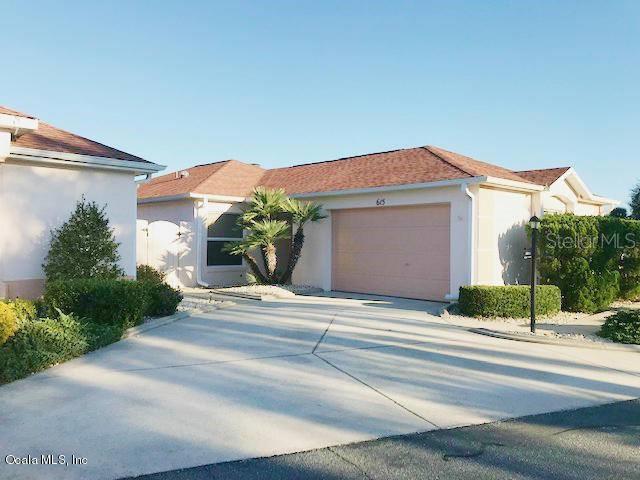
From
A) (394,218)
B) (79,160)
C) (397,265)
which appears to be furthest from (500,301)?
(79,160)

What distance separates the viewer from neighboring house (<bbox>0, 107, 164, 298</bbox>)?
10.7m

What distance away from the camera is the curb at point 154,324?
29.7ft

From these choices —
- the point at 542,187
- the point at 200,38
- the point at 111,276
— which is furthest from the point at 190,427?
the point at 200,38

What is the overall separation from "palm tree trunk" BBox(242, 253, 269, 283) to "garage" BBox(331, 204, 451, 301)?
241 centimetres

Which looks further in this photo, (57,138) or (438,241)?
(438,241)

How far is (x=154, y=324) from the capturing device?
984cm

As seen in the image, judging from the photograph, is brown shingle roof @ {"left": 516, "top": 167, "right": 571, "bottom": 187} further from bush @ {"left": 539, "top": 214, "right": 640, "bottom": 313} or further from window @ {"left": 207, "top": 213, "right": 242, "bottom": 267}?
window @ {"left": 207, "top": 213, "right": 242, "bottom": 267}

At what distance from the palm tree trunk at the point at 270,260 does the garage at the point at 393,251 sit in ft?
6.27

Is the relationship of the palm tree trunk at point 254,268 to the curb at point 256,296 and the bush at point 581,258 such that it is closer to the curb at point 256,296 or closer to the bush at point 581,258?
the curb at point 256,296

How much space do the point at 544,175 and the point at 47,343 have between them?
14.4m

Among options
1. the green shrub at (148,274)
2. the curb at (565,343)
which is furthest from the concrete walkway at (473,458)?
the green shrub at (148,274)

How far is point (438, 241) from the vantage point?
13969 millimetres

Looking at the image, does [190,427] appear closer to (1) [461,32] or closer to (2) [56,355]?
(2) [56,355]

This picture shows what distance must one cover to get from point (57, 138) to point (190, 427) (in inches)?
377
